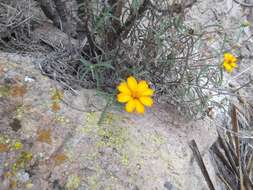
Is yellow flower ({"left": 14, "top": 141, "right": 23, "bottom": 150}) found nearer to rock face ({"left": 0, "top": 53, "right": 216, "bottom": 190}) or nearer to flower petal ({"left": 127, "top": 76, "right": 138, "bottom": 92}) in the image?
rock face ({"left": 0, "top": 53, "right": 216, "bottom": 190})

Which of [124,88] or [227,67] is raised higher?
[227,67]

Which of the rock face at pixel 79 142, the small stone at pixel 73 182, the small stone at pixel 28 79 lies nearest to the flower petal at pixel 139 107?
the rock face at pixel 79 142

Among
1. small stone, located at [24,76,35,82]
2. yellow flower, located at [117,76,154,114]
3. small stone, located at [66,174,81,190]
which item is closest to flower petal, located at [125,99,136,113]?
yellow flower, located at [117,76,154,114]

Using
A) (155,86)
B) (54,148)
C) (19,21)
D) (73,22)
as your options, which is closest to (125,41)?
(155,86)

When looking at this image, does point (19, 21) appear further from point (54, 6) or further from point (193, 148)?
point (193, 148)

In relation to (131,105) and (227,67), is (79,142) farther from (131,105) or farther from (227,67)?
(227,67)

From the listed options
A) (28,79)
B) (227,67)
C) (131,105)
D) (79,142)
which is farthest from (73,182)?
(227,67)

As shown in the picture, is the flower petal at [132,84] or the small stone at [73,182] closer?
the small stone at [73,182]

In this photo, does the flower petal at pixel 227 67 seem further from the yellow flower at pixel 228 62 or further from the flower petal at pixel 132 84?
the flower petal at pixel 132 84
